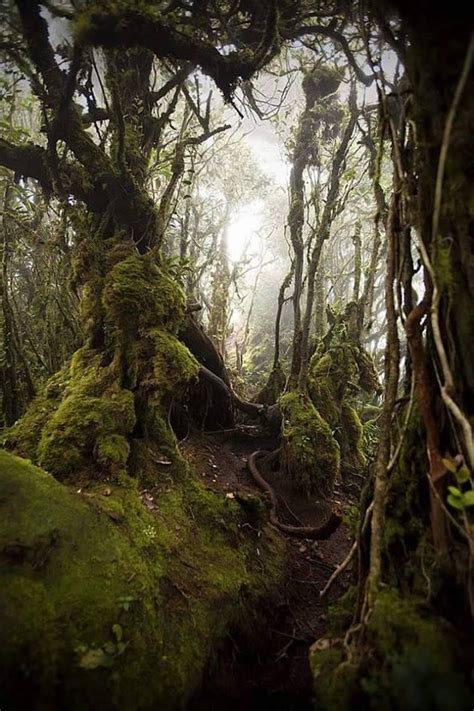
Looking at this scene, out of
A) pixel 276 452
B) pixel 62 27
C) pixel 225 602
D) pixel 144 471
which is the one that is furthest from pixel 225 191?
pixel 225 602

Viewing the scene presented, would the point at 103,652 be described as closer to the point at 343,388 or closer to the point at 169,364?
the point at 169,364

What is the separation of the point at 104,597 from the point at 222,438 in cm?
488

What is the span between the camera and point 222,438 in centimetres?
721

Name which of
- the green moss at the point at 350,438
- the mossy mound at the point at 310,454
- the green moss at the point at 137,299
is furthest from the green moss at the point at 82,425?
the green moss at the point at 350,438

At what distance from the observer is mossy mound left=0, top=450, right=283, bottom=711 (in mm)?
1970

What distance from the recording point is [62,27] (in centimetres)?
488

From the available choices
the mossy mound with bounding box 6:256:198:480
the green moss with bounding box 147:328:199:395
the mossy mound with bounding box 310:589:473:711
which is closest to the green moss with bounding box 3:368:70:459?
the mossy mound with bounding box 6:256:198:480

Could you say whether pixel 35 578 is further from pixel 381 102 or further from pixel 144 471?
pixel 381 102

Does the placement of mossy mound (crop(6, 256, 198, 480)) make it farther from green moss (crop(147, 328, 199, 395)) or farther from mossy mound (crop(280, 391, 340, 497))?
mossy mound (crop(280, 391, 340, 497))

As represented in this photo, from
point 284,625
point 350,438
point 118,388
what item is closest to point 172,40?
point 118,388

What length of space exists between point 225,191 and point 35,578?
17.3 meters

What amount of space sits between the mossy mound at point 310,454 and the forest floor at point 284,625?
0.26m

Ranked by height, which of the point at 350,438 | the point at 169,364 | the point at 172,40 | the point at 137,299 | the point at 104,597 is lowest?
the point at 104,597

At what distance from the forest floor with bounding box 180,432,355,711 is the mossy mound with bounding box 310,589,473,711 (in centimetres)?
73
